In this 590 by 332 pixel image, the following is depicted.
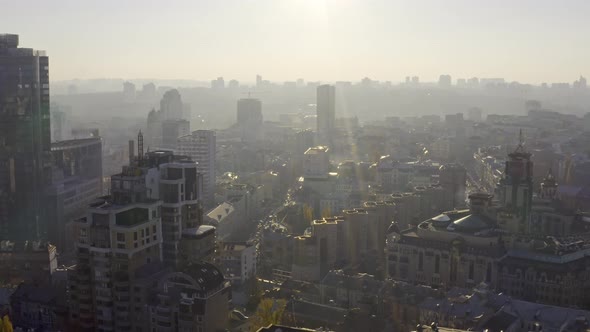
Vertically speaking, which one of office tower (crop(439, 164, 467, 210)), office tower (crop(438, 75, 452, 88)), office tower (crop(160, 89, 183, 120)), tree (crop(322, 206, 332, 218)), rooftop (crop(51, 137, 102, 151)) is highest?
office tower (crop(438, 75, 452, 88))

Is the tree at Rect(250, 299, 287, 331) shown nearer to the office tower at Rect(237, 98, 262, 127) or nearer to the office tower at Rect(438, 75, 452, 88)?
the office tower at Rect(237, 98, 262, 127)

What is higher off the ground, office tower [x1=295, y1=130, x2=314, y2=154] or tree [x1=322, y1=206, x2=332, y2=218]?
office tower [x1=295, y1=130, x2=314, y2=154]

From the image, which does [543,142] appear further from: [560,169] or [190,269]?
[190,269]

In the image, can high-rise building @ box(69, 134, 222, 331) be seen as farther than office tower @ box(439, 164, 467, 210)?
No

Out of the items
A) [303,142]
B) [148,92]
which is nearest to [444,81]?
[148,92]

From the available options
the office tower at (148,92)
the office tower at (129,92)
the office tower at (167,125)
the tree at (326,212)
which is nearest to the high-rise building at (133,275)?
the tree at (326,212)

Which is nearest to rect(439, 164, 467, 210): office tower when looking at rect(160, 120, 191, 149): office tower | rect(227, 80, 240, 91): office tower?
rect(160, 120, 191, 149): office tower

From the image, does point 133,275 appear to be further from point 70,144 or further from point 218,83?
point 218,83
